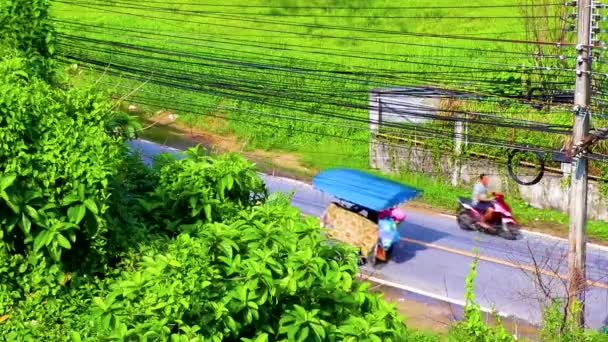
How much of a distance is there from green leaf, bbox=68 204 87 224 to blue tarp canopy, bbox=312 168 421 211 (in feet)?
27.4

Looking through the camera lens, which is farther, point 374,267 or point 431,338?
point 374,267

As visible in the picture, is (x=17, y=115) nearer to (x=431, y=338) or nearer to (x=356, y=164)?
(x=431, y=338)

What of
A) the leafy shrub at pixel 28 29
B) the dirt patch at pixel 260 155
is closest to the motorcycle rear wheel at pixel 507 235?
the dirt patch at pixel 260 155

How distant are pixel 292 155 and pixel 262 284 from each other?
15907mm

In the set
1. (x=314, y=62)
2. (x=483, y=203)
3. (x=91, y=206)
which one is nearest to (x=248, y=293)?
(x=91, y=206)

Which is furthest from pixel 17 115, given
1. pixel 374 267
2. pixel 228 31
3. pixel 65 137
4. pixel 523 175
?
pixel 228 31

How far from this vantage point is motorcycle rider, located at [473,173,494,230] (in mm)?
15867

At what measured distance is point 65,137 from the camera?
6.25 m

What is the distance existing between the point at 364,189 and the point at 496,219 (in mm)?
2957

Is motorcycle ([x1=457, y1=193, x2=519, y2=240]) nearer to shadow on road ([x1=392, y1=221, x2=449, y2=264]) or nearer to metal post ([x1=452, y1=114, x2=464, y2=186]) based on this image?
shadow on road ([x1=392, y1=221, x2=449, y2=264])

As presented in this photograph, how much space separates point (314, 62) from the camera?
25047 mm

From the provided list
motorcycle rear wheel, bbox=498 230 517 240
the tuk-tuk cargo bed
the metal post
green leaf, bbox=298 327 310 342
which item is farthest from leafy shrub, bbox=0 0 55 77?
the metal post

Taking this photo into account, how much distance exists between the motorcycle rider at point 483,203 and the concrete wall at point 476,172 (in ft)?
6.20

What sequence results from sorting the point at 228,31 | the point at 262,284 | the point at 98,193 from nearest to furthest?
the point at 262,284
the point at 98,193
the point at 228,31
